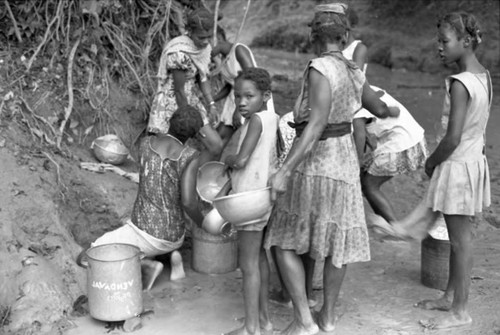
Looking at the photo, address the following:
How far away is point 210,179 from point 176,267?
0.62 meters

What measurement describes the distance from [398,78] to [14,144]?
942 centimetres

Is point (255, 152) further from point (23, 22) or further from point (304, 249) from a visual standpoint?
point (23, 22)

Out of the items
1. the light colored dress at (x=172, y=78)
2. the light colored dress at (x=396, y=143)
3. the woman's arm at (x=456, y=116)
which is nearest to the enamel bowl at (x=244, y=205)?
the woman's arm at (x=456, y=116)

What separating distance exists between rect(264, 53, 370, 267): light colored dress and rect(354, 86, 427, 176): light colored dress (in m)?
1.16

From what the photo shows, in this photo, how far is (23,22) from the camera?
5773 millimetres

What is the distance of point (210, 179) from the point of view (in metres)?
4.73

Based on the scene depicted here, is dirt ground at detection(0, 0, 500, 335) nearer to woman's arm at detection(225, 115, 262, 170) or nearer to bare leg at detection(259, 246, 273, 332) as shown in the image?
bare leg at detection(259, 246, 273, 332)

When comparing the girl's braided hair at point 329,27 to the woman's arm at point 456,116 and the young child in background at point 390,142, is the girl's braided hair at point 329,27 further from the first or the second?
the young child in background at point 390,142


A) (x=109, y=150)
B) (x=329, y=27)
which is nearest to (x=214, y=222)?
(x=329, y=27)

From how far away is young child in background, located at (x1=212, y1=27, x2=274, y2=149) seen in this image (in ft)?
18.1

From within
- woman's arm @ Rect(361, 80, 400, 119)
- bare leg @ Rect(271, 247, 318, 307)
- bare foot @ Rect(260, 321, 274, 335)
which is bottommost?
bare foot @ Rect(260, 321, 274, 335)

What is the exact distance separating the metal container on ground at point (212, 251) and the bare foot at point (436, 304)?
4.19 feet

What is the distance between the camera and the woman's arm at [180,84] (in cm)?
514

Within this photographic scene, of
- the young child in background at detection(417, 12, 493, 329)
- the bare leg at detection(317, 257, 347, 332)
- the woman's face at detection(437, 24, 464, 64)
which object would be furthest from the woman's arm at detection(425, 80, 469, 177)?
the bare leg at detection(317, 257, 347, 332)
